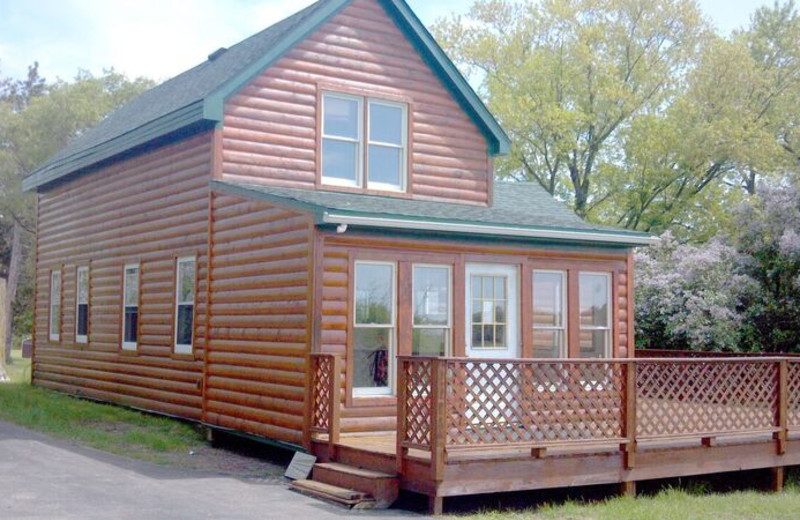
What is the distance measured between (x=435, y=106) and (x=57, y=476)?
29.2 ft

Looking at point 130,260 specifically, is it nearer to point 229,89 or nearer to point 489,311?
point 229,89

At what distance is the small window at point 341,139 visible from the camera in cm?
1611

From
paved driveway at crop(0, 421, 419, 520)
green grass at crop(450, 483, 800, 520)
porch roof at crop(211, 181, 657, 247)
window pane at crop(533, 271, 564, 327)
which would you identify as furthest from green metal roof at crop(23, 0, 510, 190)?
green grass at crop(450, 483, 800, 520)

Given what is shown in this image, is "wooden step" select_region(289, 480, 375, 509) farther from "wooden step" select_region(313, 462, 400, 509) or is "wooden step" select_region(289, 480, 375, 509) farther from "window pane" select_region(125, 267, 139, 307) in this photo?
"window pane" select_region(125, 267, 139, 307)

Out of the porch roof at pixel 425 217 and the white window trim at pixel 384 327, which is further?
the white window trim at pixel 384 327

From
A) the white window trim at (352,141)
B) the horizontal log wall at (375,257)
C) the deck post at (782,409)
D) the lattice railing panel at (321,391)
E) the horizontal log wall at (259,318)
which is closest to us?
the lattice railing panel at (321,391)

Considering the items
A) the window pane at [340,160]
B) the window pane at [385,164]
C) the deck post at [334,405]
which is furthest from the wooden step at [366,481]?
the window pane at [385,164]

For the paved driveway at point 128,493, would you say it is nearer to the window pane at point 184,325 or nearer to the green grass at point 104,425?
the green grass at point 104,425

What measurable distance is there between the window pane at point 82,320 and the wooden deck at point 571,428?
979 centimetres

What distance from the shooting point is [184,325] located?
1647 centimetres

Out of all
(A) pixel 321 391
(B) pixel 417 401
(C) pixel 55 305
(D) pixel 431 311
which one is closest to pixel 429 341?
(D) pixel 431 311

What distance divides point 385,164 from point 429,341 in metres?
3.82

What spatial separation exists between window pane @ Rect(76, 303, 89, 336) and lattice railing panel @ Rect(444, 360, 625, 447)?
1139cm

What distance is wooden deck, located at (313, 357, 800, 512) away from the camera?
10789 mm
